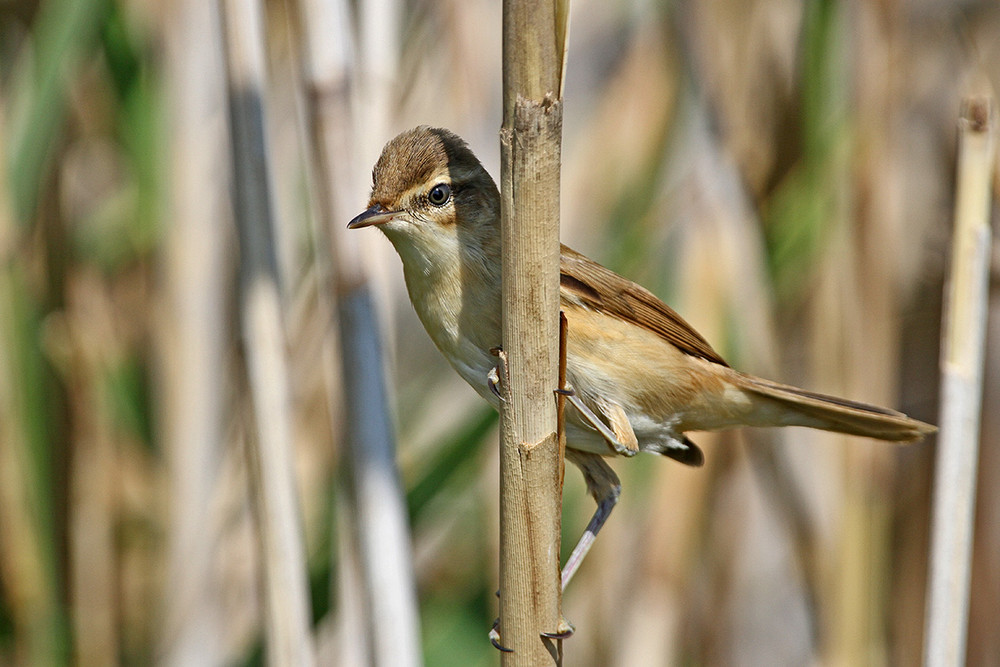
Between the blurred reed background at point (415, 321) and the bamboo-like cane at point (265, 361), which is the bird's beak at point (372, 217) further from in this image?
the blurred reed background at point (415, 321)

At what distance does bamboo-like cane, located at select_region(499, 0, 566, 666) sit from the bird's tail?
727 mm

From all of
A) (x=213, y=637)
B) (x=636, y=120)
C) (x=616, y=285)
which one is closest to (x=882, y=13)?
(x=636, y=120)

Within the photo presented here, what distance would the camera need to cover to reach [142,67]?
219cm

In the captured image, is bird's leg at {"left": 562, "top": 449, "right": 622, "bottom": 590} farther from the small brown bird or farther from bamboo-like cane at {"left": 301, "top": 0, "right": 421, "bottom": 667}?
bamboo-like cane at {"left": 301, "top": 0, "right": 421, "bottom": 667}

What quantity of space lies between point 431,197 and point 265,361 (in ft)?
1.36

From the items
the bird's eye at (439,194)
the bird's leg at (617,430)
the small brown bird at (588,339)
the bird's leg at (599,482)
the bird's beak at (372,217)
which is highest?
the bird's eye at (439,194)

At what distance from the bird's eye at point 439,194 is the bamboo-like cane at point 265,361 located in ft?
0.99

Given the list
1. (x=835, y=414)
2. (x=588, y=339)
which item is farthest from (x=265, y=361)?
(x=835, y=414)

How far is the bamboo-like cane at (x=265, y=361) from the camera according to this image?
1611 millimetres

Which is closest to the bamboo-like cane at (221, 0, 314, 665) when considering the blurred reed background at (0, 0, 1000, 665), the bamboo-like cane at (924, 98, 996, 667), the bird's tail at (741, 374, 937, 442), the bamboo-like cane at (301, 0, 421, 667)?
the bamboo-like cane at (301, 0, 421, 667)

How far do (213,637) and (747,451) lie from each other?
4.59 ft

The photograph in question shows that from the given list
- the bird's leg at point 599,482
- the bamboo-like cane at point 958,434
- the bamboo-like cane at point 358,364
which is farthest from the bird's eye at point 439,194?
the bamboo-like cane at point 958,434

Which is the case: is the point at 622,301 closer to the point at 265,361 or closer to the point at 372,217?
the point at 372,217

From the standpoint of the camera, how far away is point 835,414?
1732mm
